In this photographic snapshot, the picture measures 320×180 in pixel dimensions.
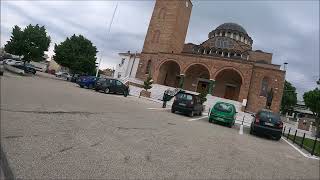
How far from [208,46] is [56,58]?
25.4 m

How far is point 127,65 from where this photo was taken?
2469 inches

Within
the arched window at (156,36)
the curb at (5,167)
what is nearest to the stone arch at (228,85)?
the arched window at (156,36)

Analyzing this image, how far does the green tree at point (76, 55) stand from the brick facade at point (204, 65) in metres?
9.42

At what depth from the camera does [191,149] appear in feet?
28.2

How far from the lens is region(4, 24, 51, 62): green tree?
46094mm

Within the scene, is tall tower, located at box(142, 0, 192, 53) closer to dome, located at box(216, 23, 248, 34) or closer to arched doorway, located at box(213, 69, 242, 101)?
arched doorway, located at box(213, 69, 242, 101)

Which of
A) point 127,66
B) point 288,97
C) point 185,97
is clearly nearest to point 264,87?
point 185,97

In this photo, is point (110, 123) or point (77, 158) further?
point (110, 123)

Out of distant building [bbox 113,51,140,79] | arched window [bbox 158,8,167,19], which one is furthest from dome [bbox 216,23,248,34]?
distant building [bbox 113,51,140,79]

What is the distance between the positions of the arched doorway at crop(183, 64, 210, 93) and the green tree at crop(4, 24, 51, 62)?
68.9 feet

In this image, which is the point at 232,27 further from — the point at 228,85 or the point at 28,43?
the point at 28,43

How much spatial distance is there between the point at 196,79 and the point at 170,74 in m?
4.42

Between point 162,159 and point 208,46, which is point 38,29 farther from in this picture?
point 162,159

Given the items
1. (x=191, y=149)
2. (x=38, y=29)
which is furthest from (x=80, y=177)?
(x=38, y=29)
